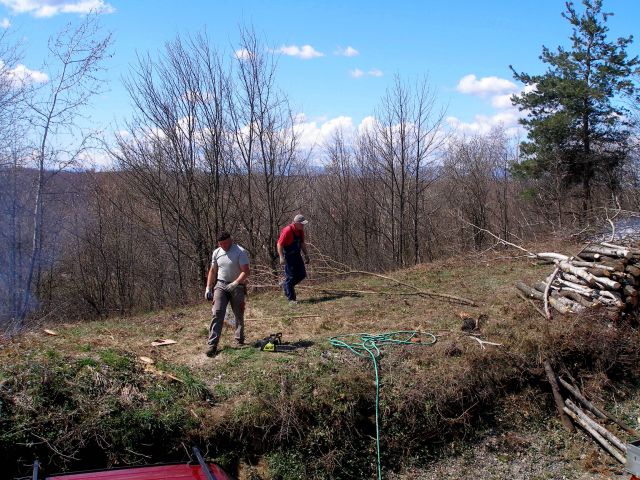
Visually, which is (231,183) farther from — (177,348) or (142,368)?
(142,368)

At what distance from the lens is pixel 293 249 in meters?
10.4

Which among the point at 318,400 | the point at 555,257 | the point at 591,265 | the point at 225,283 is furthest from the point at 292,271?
the point at 591,265

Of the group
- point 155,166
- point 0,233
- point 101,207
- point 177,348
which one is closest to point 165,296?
point 101,207

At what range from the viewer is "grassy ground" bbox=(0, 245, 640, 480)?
18.1 ft

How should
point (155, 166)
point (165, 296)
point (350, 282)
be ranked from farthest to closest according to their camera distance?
point (165, 296)
point (155, 166)
point (350, 282)

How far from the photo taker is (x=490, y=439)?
6.77 m

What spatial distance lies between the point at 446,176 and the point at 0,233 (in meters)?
21.3

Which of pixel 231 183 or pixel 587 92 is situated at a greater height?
pixel 587 92

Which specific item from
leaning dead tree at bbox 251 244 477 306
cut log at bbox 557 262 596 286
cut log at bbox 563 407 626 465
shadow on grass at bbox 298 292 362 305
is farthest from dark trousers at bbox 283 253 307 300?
cut log at bbox 563 407 626 465

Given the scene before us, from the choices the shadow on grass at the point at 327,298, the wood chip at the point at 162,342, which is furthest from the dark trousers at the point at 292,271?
the wood chip at the point at 162,342

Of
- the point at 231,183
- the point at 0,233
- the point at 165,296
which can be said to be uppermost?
the point at 231,183

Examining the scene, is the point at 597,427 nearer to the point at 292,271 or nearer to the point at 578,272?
the point at 578,272

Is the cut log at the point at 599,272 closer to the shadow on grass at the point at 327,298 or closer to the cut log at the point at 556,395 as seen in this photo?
the cut log at the point at 556,395

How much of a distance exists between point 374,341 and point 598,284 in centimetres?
420
